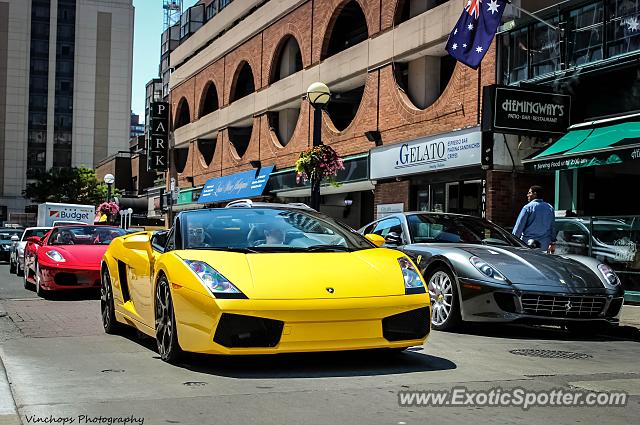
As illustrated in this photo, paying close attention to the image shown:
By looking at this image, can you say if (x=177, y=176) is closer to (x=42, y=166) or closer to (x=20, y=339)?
(x=20, y=339)

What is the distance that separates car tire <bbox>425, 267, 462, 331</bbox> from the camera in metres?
8.44

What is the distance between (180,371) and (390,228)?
16.6 ft

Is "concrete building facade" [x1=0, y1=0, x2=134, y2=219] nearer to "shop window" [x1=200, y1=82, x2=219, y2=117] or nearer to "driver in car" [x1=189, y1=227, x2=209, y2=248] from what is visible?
"shop window" [x1=200, y1=82, x2=219, y2=117]

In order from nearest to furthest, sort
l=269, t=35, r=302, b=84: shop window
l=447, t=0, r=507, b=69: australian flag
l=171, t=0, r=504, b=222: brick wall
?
l=447, t=0, r=507, b=69: australian flag → l=171, t=0, r=504, b=222: brick wall → l=269, t=35, r=302, b=84: shop window

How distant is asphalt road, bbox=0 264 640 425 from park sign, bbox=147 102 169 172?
3832 cm

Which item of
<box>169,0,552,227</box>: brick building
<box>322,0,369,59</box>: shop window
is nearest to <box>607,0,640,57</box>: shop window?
<box>169,0,552,227</box>: brick building

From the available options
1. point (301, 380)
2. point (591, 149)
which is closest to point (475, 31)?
point (591, 149)

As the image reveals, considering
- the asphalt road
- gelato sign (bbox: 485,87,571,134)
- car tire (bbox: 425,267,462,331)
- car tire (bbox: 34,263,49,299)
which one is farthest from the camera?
gelato sign (bbox: 485,87,571,134)

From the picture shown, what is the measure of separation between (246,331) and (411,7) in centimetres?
1917

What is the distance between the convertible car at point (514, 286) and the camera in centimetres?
793

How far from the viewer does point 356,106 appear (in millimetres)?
28984

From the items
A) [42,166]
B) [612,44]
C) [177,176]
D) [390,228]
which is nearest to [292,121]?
[177,176]

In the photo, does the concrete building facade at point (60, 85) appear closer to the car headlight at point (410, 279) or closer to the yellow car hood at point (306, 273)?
the yellow car hood at point (306, 273)

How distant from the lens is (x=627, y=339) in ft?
28.3
